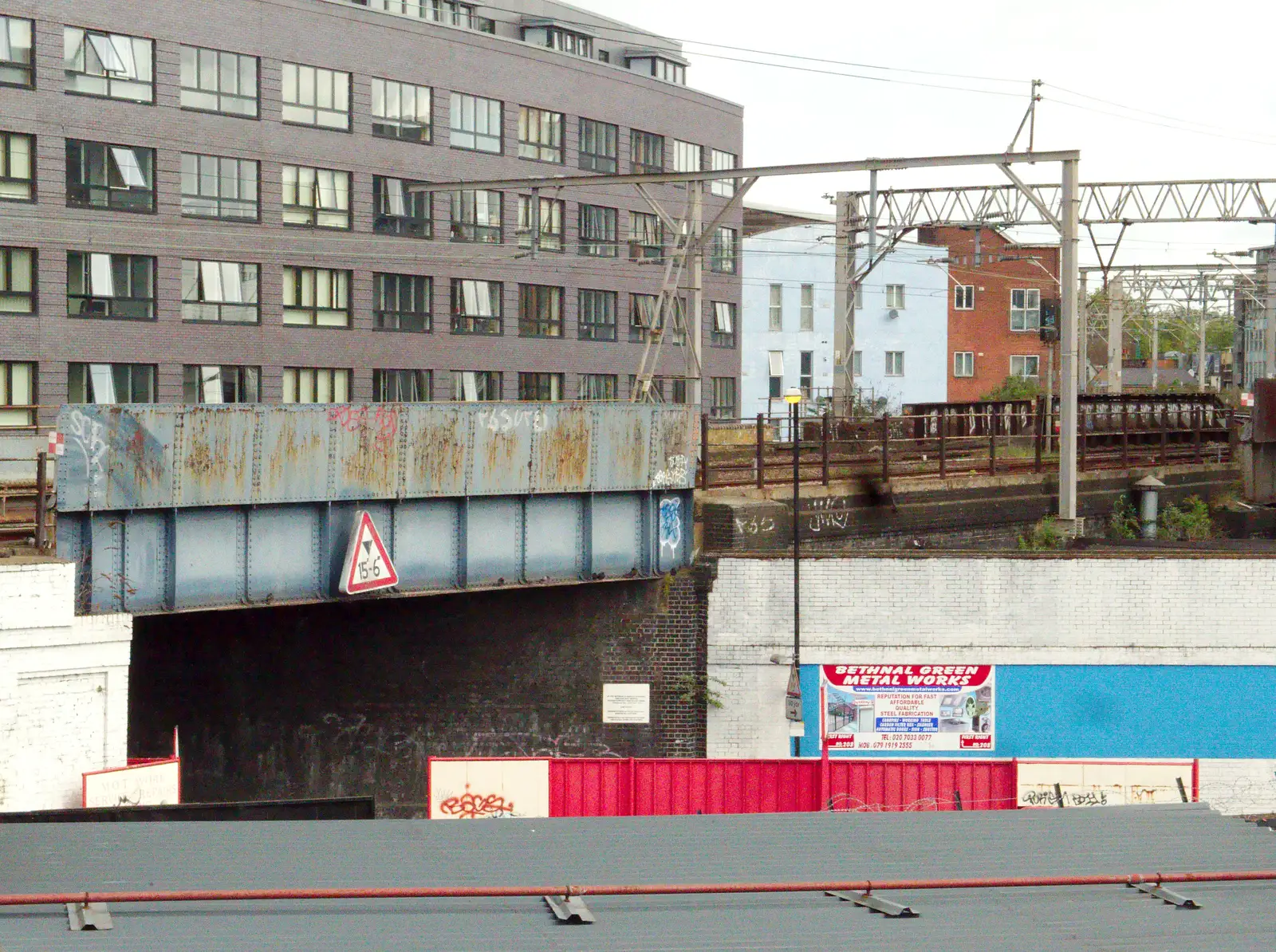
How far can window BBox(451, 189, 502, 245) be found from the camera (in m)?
48.7

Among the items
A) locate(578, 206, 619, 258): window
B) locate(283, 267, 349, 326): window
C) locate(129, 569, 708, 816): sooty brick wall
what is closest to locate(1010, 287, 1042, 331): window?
locate(578, 206, 619, 258): window

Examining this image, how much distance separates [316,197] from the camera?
44656 mm

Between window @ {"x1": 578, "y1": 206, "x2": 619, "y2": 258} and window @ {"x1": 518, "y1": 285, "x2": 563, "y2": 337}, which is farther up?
window @ {"x1": 578, "y1": 206, "x2": 619, "y2": 258}

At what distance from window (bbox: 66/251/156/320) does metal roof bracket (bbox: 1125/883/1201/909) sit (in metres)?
34.5

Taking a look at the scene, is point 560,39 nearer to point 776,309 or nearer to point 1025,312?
point 776,309

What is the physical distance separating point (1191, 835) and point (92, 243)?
111 ft

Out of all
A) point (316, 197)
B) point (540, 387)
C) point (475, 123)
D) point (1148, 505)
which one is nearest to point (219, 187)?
point (316, 197)

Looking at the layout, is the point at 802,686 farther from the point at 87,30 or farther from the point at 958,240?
the point at 958,240

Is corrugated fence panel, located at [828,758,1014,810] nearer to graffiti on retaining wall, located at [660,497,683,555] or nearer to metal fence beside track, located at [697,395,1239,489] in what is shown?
graffiti on retaining wall, located at [660,497,683,555]

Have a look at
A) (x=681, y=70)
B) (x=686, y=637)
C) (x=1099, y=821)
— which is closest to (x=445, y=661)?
(x=686, y=637)

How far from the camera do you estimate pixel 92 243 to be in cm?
3962

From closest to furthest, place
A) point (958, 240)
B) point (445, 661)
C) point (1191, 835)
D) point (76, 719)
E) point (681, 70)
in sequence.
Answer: point (1191, 835) → point (76, 719) → point (445, 661) → point (681, 70) → point (958, 240)

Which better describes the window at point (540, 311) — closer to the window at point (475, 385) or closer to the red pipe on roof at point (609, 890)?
the window at point (475, 385)

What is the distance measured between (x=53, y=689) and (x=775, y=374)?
185ft
